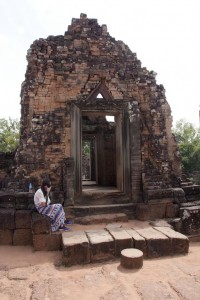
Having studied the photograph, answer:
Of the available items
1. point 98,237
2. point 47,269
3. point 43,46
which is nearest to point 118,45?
point 43,46

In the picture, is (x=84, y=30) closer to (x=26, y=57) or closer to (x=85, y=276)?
(x=26, y=57)

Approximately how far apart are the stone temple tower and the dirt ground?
2.49 m

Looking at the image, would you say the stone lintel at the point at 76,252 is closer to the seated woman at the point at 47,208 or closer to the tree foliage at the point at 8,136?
the seated woman at the point at 47,208

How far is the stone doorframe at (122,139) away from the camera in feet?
23.5

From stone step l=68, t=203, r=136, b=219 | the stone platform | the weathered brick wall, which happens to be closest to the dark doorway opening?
stone step l=68, t=203, r=136, b=219

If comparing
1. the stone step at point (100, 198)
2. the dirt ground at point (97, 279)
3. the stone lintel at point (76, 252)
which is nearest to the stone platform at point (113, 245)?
the stone lintel at point (76, 252)

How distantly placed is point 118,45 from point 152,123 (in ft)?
8.44

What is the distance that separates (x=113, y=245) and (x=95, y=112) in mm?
4080

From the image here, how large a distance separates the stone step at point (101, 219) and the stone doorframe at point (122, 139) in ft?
2.69

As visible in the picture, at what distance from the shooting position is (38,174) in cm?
689

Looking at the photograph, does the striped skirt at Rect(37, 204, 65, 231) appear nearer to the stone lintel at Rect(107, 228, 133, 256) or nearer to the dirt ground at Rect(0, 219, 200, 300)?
the dirt ground at Rect(0, 219, 200, 300)

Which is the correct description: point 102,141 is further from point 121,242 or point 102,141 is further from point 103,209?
point 121,242

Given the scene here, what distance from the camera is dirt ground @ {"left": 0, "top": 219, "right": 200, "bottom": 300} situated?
3283 mm

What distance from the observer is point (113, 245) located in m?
4.55
